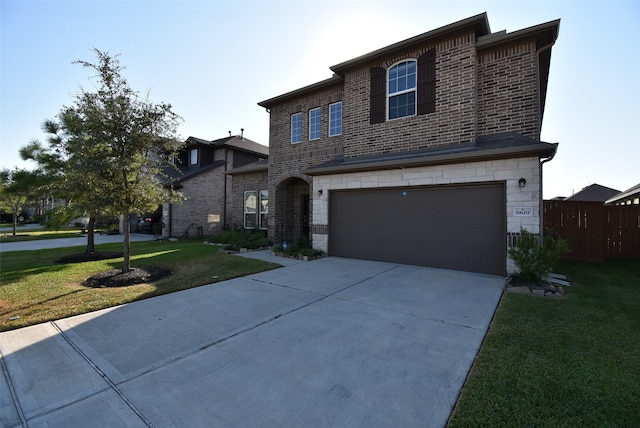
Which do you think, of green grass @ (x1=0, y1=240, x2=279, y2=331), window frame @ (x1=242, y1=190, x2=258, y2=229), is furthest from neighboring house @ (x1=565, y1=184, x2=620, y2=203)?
green grass @ (x1=0, y1=240, x2=279, y2=331)

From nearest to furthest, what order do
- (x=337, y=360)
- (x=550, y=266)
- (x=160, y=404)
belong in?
(x=160, y=404)
(x=337, y=360)
(x=550, y=266)

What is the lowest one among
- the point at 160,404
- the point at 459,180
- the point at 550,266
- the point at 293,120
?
the point at 160,404

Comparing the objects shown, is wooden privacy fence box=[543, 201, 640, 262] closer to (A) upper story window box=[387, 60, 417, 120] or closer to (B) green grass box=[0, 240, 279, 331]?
(A) upper story window box=[387, 60, 417, 120]

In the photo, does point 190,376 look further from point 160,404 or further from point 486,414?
point 486,414

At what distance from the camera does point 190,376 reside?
295 cm

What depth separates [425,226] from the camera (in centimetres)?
820

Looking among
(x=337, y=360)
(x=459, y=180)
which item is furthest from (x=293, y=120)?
(x=337, y=360)

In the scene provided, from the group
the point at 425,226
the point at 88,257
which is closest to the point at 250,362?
the point at 425,226

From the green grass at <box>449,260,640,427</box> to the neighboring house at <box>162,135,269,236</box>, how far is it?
15.5 metres

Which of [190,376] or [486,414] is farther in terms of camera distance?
[190,376]

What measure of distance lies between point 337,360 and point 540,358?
2334 millimetres

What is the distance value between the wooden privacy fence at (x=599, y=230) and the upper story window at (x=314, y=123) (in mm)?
9087

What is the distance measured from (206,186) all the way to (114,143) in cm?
1111

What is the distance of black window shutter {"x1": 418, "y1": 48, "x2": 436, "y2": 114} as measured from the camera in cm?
831
